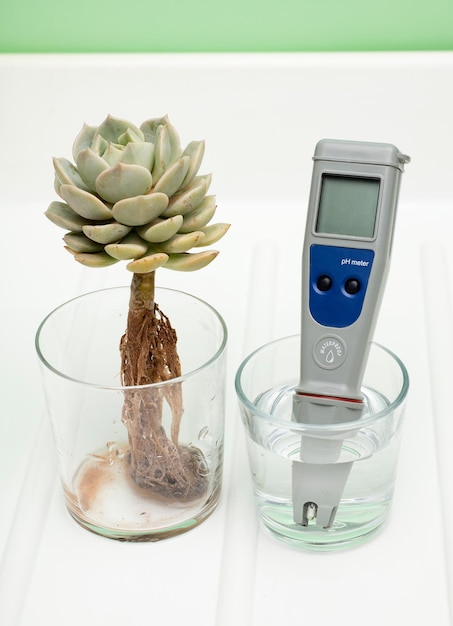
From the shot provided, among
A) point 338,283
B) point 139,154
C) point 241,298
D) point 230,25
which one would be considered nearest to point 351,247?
point 338,283

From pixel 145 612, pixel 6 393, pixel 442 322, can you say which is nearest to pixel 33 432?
pixel 6 393

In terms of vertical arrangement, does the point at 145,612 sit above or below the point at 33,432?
below

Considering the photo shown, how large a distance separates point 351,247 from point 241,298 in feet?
0.89

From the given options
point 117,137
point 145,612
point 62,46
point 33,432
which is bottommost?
point 145,612

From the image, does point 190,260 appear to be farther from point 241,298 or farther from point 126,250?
point 241,298

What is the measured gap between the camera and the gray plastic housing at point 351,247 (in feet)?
1.72

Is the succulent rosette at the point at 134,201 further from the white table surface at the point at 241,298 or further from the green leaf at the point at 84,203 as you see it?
the white table surface at the point at 241,298

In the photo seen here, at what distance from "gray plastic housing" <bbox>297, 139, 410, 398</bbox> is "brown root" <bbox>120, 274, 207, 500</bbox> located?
75 millimetres

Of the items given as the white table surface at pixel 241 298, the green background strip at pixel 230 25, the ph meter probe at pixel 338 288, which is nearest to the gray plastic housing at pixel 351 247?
the ph meter probe at pixel 338 288

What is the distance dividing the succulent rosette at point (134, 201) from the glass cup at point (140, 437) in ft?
0.25

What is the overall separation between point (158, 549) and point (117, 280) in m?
0.30

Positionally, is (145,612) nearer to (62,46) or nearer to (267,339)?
(267,339)

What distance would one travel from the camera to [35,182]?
93 cm

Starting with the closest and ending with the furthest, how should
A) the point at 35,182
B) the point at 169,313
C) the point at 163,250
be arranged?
the point at 163,250
the point at 169,313
the point at 35,182
